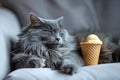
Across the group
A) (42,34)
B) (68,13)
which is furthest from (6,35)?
(68,13)

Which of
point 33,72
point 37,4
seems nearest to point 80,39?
point 37,4

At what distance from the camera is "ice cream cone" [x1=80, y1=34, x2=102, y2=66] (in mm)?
1346

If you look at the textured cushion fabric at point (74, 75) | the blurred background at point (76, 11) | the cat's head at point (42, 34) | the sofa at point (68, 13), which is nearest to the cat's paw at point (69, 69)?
the textured cushion fabric at point (74, 75)

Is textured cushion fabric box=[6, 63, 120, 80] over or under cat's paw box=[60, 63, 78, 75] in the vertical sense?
under

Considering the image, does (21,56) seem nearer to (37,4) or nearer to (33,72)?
(33,72)

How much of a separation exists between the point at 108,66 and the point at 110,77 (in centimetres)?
12

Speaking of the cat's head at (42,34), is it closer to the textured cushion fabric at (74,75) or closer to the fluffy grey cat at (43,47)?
the fluffy grey cat at (43,47)

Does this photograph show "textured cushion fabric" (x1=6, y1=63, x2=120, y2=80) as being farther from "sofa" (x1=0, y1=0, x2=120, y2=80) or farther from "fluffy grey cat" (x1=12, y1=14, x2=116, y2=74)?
"sofa" (x1=0, y1=0, x2=120, y2=80)

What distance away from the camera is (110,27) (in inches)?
69.9

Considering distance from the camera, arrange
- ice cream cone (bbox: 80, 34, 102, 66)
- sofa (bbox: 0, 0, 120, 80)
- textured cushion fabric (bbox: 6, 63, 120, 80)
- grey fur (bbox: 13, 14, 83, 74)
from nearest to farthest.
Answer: textured cushion fabric (bbox: 6, 63, 120, 80)
grey fur (bbox: 13, 14, 83, 74)
ice cream cone (bbox: 80, 34, 102, 66)
sofa (bbox: 0, 0, 120, 80)

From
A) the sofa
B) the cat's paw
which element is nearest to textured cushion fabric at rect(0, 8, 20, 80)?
the sofa

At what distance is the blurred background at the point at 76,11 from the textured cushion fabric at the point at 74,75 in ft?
2.09

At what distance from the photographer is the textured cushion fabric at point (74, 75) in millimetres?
985

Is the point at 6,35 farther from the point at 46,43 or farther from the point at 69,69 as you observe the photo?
the point at 69,69
